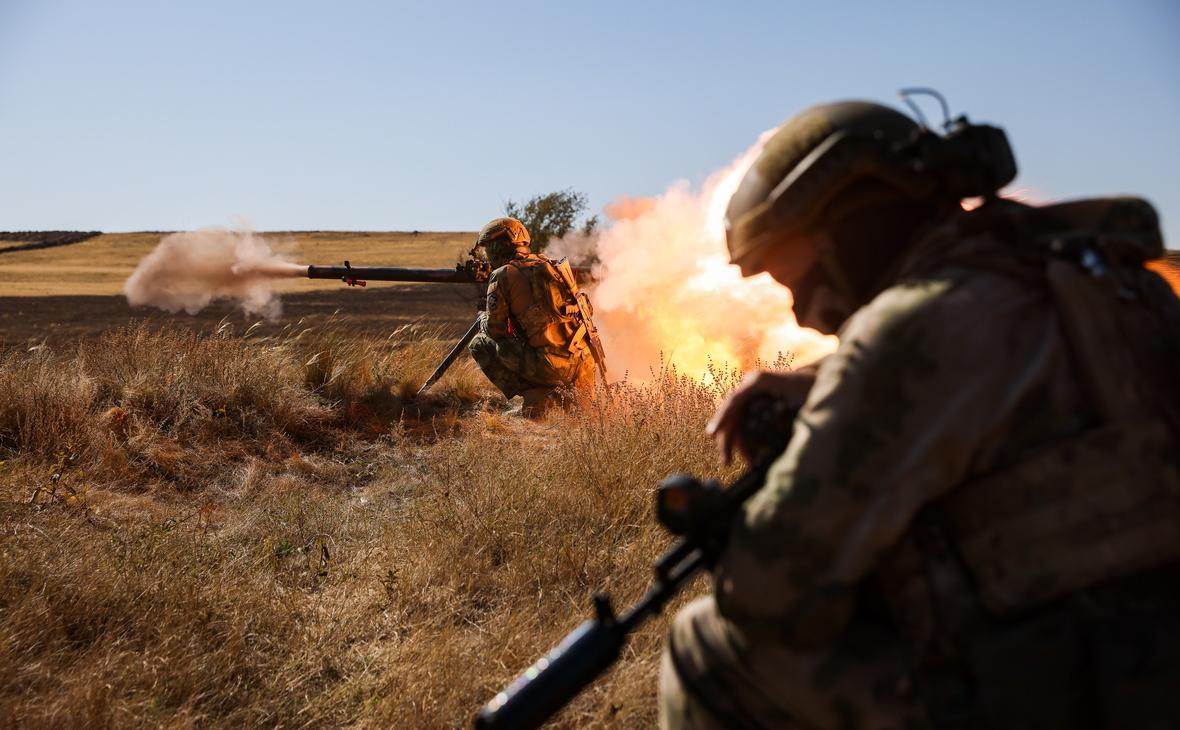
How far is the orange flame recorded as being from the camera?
8.38m

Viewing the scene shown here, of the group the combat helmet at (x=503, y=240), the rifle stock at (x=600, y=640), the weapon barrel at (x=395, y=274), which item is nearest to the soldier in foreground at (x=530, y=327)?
the combat helmet at (x=503, y=240)

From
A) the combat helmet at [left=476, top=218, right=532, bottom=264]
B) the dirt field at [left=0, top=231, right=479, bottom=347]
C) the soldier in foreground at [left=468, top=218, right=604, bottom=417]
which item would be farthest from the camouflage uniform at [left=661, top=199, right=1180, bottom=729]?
the dirt field at [left=0, top=231, right=479, bottom=347]

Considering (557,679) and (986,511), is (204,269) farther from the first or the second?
(986,511)

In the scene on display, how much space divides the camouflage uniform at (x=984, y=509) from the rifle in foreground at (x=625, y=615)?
3.6 inches

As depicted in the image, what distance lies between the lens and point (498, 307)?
945cm

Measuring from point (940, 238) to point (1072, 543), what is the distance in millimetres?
650

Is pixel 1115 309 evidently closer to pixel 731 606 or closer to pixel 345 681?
pixel 731 606

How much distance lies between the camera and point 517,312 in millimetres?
9492

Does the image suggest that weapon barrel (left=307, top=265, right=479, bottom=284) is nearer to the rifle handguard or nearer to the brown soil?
the brown soil

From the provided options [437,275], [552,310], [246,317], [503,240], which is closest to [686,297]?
[552,310]

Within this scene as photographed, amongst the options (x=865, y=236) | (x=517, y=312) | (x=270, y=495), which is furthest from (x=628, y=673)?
(x=517, y=312)

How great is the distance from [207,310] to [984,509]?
32.5 meters

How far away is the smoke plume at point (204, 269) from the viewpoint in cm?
1061

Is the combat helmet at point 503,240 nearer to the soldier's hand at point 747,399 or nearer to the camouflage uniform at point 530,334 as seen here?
the camouflage uniform at point 530,334
